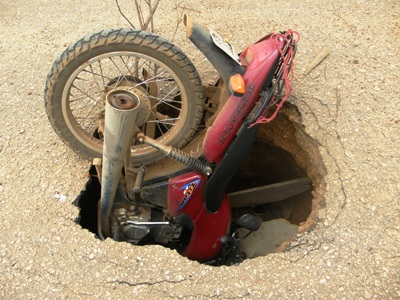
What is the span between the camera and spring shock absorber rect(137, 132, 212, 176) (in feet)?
7.51

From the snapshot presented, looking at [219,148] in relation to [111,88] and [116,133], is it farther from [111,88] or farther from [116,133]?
[111,88]

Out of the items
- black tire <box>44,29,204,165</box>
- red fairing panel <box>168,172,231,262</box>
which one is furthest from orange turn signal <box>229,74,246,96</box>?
red fairing panel <box>168,172,231,262</box>

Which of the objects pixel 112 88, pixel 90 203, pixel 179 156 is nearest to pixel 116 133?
pixel 179 156

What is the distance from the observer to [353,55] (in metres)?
3.20

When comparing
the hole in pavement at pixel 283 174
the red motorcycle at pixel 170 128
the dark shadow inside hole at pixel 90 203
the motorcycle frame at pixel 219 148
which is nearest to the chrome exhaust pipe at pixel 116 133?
the red motorcycle at pixel 170 128

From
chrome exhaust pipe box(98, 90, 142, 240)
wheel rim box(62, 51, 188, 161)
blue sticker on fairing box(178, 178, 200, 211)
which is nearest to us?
chrome exhaust pipe box(98, 90, 142, 240)

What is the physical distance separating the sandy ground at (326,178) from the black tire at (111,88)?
229mm

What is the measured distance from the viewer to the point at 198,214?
2912mm

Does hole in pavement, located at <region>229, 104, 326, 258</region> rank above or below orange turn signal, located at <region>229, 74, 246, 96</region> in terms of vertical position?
below

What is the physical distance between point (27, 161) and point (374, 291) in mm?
2216

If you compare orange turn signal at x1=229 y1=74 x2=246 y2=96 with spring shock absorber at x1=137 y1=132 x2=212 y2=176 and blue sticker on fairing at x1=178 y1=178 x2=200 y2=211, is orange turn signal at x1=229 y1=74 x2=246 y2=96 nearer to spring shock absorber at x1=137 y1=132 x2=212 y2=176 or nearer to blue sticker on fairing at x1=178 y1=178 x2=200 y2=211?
spring shock absorber at x1=137 y1=132 x2=212 y2=176

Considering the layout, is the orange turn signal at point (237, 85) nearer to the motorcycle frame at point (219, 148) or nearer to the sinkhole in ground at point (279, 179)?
the motorcycle frame at point (219, 148)

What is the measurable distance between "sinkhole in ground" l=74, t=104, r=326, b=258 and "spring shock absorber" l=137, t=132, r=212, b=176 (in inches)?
24.1

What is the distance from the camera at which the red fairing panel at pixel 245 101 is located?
217 cm
